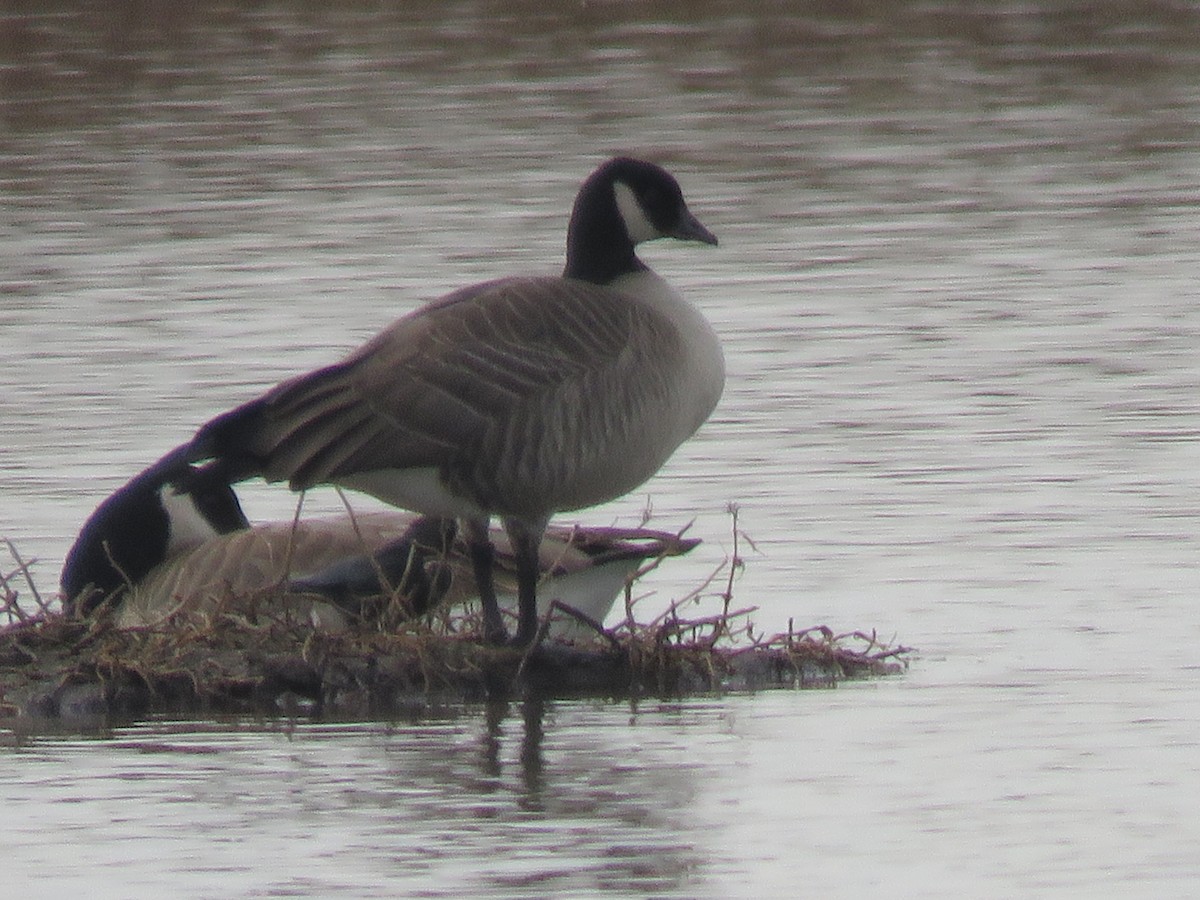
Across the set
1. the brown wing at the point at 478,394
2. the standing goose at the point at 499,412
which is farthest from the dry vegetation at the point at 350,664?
the brown wing at the point at 478,394

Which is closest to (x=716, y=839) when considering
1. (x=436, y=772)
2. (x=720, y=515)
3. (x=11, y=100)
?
(x=436, y=772)

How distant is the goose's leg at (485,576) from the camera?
8477 mm

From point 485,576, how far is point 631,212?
4.02ft

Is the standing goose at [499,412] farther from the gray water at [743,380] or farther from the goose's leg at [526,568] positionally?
the gray water at [743,380]

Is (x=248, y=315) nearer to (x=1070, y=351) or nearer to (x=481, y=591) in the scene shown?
(x=1070, y=351)

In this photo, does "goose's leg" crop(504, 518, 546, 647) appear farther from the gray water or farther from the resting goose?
the gray water

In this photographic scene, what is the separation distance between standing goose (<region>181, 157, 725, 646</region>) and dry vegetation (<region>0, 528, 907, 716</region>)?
216 millimetres

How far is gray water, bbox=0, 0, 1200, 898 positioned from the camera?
6559 millimetres

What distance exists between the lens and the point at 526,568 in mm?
8484

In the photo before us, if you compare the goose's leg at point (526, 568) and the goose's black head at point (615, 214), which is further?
the goose's black head at point (615, 214)

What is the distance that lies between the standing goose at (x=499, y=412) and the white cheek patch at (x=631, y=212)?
0.30m

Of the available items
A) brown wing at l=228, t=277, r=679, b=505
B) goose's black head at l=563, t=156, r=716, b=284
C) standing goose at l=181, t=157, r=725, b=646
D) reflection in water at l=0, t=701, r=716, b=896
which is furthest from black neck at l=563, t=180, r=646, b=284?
reflection in water at l=0, t=701, r=716, b=896

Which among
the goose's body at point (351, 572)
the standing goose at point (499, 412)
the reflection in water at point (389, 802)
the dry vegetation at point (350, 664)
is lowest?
the reflection in water at point (389, 802)

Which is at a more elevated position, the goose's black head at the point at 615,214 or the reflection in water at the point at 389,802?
the goose's black head at the point at 615,214
